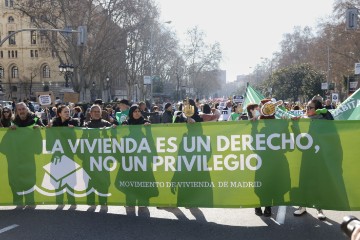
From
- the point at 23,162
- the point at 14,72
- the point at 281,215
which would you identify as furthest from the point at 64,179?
the point at 14,72

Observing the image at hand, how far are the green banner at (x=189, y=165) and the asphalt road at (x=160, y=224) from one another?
0.91ft

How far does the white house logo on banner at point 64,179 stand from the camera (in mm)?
6133

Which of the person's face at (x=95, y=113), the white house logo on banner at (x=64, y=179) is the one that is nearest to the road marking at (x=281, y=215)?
the white house logo on banner at (x=64, y=179)

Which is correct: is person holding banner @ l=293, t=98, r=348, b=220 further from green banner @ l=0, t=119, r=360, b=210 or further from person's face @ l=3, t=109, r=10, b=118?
person's face @ l=3, t=109, r=10, b=118

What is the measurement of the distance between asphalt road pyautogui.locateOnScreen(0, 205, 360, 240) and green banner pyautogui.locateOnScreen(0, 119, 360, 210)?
0.91 feet

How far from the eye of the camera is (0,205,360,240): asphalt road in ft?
17.6

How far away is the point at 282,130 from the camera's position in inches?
219

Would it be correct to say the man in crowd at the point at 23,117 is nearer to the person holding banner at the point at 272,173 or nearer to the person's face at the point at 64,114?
the person's face at the point at 64,114

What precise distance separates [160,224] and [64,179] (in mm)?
1510

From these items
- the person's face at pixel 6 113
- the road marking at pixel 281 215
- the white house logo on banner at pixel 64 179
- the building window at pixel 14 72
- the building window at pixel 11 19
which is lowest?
the road marking at pixel 281 215

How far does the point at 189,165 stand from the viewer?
580 centimetres

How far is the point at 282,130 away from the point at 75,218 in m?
3.08

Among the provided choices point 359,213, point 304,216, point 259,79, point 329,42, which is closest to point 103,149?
point 304,216

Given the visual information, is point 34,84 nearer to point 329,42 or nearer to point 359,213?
point 329,42
